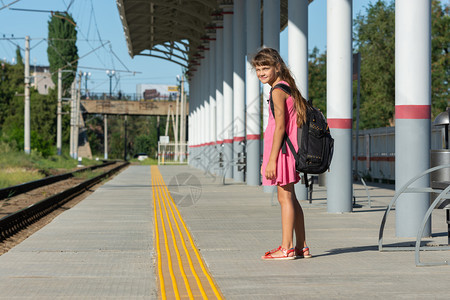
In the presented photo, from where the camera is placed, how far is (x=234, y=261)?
26.3 ft

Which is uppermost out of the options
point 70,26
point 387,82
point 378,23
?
point 70,26

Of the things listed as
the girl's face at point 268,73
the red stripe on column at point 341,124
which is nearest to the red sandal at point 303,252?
the girl's face at point 268,73

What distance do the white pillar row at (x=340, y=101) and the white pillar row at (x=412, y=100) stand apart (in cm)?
367

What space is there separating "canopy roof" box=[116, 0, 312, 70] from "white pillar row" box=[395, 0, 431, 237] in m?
21.0

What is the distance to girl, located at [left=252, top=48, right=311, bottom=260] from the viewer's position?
759 centimetres

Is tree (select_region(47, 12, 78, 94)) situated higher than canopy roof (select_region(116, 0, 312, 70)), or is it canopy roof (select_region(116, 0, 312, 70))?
tree (select_region(47, 12, 78, 94))

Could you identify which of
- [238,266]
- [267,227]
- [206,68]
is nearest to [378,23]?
[206,68]

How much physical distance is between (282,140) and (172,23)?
1495 inches

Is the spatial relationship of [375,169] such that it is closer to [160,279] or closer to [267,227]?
[267,227]

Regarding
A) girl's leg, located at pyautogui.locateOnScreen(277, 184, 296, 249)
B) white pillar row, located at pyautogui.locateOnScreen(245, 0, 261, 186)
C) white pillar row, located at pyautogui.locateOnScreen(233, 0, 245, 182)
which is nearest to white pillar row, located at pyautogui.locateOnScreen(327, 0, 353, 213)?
girl's leg, located at pyautogui.locateOnScreen(277, 184, 296, 249)

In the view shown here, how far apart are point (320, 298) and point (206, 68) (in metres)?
40.6

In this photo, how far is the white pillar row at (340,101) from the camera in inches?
553

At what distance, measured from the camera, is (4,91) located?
103438 mm

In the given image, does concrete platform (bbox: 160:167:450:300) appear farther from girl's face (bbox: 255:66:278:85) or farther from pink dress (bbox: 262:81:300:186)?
girl's face (bbox: 255:66:278:85)
